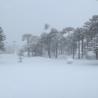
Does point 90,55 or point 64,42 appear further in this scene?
point 64,42

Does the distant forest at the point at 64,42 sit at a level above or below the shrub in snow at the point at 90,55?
above

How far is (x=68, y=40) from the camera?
55.0ft

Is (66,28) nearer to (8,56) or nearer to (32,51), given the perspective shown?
(32,51)

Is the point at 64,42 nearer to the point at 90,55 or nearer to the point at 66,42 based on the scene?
the point at 66,42

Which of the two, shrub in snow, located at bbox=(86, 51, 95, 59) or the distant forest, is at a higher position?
the distant forest

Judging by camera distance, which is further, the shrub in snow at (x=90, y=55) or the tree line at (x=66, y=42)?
the shrub in snow at (x=90, y=55)

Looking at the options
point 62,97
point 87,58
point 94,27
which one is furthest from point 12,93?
point 87,58

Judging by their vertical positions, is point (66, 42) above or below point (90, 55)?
above

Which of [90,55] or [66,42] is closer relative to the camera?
[90,55]

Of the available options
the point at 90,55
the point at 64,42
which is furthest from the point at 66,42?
the point at 90,55

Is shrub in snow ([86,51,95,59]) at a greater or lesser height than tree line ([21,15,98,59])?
lesser

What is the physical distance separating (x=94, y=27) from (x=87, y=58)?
317 cm

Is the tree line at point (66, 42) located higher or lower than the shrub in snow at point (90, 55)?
higher

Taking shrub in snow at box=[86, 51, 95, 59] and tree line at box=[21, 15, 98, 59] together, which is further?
shrub in snow at box=[86, 51, 95, 59]
